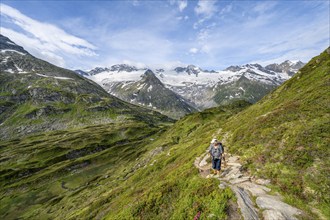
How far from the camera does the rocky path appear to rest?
572 inches

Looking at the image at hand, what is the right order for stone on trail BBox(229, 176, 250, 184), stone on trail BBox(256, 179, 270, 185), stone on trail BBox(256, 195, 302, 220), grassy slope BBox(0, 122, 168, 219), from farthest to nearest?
grassy slope BBox(0, 122, 168, 219) → stone on trail BBox(229, 176, 250, 184) → stone on trail BBox(256, 179, 270, 185) → stone on trail BBox(256, 195, 302, 220)

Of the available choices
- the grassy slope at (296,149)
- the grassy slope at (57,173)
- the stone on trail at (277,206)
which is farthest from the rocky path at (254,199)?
the grassy slope at (57,173)

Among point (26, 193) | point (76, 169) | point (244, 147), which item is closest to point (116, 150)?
point (76, 169)

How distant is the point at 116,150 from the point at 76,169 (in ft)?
106

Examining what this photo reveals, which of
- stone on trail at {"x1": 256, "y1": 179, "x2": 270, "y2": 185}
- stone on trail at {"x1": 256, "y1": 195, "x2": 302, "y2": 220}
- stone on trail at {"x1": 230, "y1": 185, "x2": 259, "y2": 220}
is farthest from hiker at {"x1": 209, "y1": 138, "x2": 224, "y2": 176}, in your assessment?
stone on trail at {"x1": 256, "y1": 195, "x2": 302, "y2": 220}

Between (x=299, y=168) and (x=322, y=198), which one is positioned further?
(x=299, y=168)

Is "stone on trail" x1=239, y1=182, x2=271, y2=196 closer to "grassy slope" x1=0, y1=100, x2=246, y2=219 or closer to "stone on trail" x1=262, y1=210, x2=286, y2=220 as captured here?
"grassy slope" x1=0, y1=100, x2=246, y2=219

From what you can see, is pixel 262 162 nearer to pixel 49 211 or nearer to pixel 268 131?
pixel 268 131

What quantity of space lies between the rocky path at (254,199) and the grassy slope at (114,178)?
1.26 meters

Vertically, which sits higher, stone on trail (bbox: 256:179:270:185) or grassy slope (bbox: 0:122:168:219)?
stone on trail (bbox: 256:179:270:185)

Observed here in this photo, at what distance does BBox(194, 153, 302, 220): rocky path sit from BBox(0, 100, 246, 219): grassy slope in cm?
126

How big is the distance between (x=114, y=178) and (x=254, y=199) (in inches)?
3229

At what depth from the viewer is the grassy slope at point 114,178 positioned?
67.7ft

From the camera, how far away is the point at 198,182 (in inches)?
831
